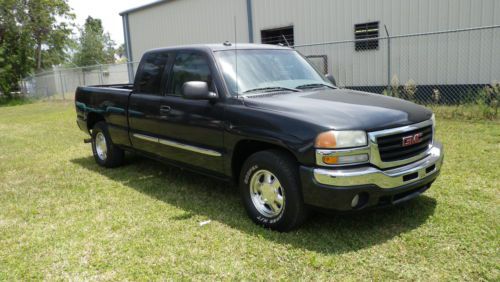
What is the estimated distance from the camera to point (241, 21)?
16.9m

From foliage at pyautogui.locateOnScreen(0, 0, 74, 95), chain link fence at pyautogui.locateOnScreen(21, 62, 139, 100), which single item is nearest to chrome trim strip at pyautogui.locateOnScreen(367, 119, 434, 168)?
chain link fence at pyautogui.locateOnScreen(21, 62, 139, 100)

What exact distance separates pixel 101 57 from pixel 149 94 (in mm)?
52205

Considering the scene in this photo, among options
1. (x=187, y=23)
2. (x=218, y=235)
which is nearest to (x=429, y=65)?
(x=218, y=235)

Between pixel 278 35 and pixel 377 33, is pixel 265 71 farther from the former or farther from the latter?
pixel 278 35

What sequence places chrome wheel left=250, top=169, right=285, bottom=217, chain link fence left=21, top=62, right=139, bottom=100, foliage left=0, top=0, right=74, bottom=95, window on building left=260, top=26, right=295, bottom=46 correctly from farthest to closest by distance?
foliage left=0, top=0, right=74, bottom=95 < chain link fence left=21, top=62, right=139, bottom=100 < window on building left=260, top=26, right=295, bottom=46 < chrome wheel left=250, top=169, right=285, bottom=217

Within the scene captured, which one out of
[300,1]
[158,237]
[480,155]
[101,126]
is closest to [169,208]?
[158,237]

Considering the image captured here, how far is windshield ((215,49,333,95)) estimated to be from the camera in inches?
178

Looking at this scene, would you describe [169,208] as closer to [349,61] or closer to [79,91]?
[79,91]

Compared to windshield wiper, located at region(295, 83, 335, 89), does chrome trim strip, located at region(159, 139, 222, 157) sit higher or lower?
lower

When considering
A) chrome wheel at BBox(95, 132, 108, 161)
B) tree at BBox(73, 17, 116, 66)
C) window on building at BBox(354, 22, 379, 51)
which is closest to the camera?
chrome wheel at BBox(95, 132, 108, 161)

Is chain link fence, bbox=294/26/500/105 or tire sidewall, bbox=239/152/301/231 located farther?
chain link fence, bbox=294/26/500/105

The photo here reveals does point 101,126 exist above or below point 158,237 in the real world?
above

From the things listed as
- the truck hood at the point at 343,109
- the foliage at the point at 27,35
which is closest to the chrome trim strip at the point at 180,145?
the truck hood at the point at 343,109

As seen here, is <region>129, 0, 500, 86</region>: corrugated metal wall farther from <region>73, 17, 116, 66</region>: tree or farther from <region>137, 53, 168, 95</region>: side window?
<region>73, 17, 116, 66</region>: tree
